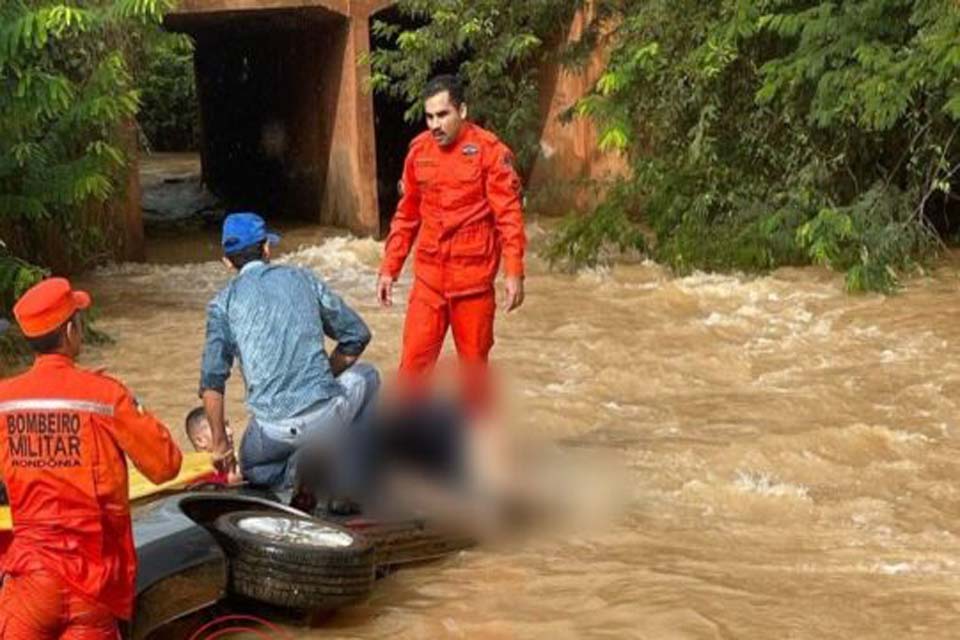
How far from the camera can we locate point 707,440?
7.64 metres

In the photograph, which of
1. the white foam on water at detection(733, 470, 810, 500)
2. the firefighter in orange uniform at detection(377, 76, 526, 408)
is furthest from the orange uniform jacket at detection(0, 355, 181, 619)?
the white foam on water at detection(733, 470, 810, 500)

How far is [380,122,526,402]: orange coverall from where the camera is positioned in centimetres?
633

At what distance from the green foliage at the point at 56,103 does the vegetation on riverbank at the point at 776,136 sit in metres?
4.57

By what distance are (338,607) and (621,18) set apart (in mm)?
11043

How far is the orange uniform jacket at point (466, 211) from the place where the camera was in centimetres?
632

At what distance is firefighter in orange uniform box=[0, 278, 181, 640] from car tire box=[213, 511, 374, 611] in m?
1.00

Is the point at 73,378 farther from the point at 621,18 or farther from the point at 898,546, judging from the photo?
the point at 621,18

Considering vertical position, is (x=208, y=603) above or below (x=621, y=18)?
below

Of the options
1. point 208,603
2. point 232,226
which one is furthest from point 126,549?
point 232,226

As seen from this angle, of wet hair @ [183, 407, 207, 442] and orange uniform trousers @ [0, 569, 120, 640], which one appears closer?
orange uniform trousers @ [0, 569, 120, 640]

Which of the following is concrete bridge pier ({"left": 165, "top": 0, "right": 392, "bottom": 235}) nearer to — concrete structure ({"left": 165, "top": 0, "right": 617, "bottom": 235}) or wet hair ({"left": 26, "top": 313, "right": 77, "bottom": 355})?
concrete structure ({"left": 165, "top": 0, "right": 617, "bottom": 235})

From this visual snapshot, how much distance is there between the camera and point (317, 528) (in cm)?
508

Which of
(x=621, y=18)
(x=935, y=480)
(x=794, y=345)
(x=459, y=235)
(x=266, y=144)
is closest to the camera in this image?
(x=459, y=235)

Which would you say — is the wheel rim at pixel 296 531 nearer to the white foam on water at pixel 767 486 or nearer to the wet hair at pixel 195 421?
the wet hair at pixel 195 421
